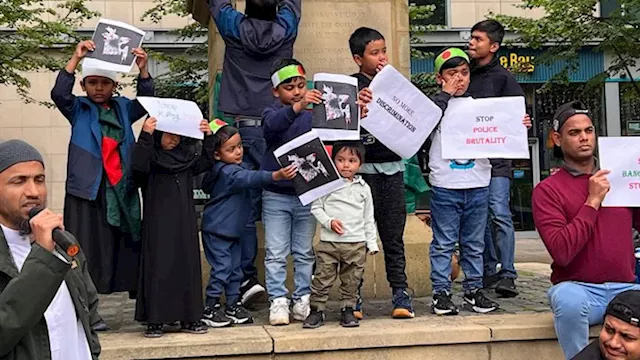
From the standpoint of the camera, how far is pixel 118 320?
18.9 ft

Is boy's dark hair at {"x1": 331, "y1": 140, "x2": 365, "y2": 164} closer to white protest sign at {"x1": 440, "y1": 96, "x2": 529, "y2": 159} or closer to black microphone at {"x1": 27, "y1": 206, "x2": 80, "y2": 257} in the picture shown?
white protest sign at {"x1": 440, "y1": 96, "x2": 529, "y2": 159}

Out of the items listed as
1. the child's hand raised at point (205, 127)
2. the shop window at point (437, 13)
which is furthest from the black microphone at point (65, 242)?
the shop window at point (437, 13)

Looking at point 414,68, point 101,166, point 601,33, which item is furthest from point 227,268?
point 414,68

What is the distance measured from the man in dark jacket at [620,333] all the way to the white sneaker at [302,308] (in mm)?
1978

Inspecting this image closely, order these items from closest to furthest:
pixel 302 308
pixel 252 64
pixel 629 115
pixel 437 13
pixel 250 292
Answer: pixel 302 308, pixel 250 292, pixel 252 64, pixel 437 13, pixel 629 115

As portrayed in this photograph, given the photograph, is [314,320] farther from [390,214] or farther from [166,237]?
[166,237]

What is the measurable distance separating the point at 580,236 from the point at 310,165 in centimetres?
170

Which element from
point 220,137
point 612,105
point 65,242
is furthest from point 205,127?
point 612,105

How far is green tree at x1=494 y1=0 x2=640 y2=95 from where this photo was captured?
13133 mm

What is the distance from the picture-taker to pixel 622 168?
467cm

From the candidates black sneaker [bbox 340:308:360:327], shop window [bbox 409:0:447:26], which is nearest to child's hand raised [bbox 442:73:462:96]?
black sneaker [bbox 340:308:360:327]

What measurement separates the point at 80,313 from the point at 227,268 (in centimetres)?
248

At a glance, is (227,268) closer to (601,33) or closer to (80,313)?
(80,313)

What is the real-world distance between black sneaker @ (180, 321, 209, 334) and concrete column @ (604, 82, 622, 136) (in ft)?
55.9
